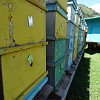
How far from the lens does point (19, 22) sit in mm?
1065

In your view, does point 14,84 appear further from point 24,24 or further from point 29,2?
point 29,2

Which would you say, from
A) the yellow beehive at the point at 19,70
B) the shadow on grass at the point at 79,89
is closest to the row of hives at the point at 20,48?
the yellow beehive at the point at 19,70

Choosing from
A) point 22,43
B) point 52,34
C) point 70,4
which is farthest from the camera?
point 70,4

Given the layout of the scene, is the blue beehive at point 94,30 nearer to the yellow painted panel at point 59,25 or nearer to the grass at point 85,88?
the grass at point 85,88

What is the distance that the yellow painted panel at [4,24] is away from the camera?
2.83ft

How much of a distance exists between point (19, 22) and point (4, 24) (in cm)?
19

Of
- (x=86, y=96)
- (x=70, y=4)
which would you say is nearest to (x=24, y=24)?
(x=70, y=4)

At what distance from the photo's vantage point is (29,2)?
120cm

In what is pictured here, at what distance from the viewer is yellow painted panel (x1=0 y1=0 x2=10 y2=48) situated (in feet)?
2.83

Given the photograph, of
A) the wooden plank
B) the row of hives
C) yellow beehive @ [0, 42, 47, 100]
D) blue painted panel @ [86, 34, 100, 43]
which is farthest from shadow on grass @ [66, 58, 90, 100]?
blue painted panel @ [86, 34, 100, 43]

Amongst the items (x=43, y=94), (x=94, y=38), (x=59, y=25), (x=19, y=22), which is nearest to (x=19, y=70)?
(x=19, y=22)

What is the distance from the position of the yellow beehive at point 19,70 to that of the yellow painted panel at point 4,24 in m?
0.05

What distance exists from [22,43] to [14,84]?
13.4 inches

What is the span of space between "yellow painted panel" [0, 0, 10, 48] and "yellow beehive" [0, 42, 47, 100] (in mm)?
54
